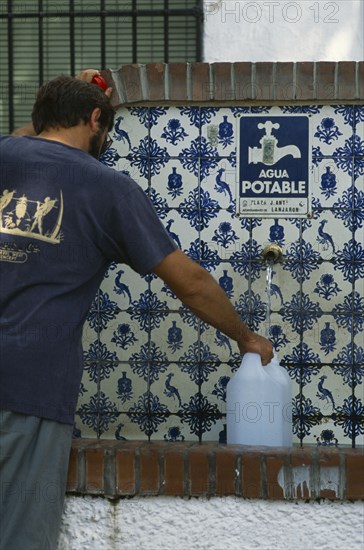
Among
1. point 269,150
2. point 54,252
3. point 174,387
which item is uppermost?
point 269,150

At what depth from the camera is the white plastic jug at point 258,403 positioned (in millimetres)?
3598

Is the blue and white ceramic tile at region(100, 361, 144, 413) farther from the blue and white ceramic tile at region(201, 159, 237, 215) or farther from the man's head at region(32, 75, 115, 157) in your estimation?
the man's head at region(32, 75, 115, 157)

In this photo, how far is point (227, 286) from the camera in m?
3.86

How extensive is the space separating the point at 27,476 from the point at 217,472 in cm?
55

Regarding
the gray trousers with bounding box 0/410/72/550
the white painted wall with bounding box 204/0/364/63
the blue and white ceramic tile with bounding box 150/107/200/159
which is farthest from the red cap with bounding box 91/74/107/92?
the white painted wall with bounding box 204/0/364/63

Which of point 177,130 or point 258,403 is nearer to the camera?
point 258,403

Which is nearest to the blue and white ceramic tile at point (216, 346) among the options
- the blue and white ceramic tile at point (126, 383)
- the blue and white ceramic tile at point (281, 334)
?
the blue and white ceramic tile at point (281, 334)

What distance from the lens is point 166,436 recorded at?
3900mm

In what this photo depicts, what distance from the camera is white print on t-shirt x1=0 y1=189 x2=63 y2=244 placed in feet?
10.5

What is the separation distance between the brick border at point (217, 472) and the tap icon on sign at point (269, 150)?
3.26ft

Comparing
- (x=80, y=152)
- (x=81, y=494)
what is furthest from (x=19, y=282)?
(x=81, y=494)

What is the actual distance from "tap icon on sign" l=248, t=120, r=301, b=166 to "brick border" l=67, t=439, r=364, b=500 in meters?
0.99

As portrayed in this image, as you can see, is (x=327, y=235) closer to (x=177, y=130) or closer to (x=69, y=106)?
(x=177, y=130)

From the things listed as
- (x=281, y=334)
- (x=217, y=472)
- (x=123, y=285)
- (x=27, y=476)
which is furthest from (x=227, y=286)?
(x=27, y=476)
